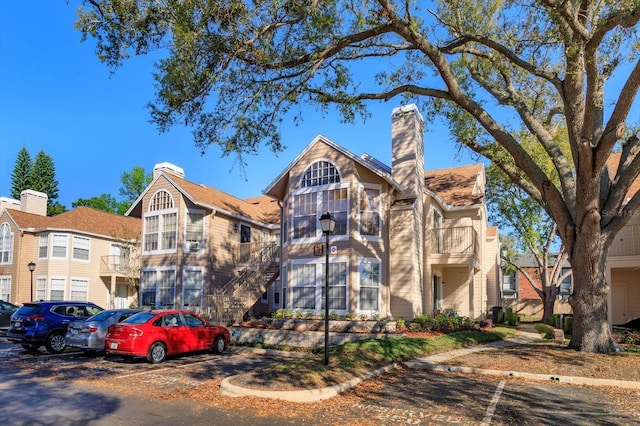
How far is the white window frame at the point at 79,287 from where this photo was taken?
→ 3098cm

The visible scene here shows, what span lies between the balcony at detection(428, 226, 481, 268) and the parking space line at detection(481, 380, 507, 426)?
12165mm

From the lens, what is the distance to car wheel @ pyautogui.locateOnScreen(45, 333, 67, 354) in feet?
51.0

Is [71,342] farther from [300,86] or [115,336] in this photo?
[300,86]

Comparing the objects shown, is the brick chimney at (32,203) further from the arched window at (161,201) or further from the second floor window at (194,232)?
the second floor window at (194,232)

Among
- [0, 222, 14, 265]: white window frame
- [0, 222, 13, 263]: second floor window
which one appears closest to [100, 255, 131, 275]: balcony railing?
[0, 222, 14, 265]: white window frame

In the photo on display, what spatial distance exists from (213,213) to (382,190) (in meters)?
10.3

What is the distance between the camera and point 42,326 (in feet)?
50.5

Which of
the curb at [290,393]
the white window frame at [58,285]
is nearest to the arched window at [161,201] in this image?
the white window frame at [58,285]

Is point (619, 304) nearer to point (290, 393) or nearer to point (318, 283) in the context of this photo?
point (318, 283)

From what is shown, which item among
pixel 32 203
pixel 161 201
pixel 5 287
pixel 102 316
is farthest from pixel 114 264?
pixel 102 316

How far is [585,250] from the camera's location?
13.7m

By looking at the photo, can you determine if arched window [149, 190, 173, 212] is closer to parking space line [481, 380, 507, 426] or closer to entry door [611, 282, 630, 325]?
parking space line [481, 380, 507, 426]

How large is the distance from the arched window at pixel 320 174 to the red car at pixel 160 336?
8.75 metres

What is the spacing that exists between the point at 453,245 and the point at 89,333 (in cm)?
1653
